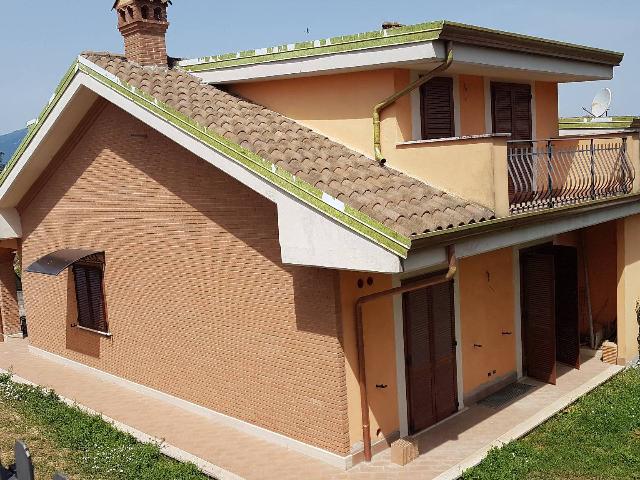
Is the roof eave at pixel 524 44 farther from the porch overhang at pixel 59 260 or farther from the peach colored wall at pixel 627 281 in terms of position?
the porch overhang at pixel 59 260

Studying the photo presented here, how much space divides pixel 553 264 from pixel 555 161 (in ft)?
6.71

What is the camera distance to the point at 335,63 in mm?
9750

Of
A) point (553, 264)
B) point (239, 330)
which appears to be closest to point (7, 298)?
point (239, 330)

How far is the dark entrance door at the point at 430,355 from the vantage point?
9641mm

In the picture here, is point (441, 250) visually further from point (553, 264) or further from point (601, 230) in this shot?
point (601, 230)

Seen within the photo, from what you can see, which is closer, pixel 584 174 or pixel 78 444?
pixel 78 444

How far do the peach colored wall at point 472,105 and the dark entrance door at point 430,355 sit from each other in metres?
2.69

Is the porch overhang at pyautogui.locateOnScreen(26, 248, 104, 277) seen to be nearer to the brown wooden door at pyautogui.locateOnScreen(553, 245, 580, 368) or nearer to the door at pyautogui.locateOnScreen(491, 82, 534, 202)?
the door at pyautogui.locateOnScreen(491, 82, 534, 202)

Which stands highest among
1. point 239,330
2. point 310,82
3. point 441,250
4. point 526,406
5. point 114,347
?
point 310,82

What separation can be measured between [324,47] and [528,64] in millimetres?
3350

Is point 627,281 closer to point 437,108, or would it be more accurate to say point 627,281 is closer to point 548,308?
point 548,308

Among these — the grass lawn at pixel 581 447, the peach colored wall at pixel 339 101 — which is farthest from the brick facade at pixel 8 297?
the grass lawn at pixel 581 447

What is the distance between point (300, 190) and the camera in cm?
763

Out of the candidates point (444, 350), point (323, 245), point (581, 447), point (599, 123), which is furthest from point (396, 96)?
point (599, 123)
